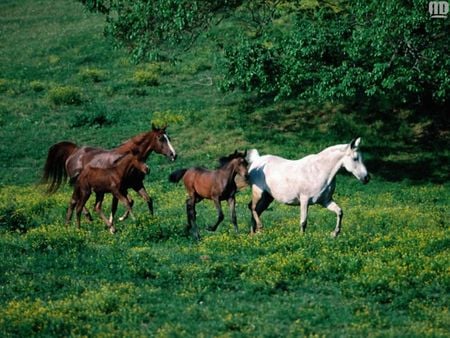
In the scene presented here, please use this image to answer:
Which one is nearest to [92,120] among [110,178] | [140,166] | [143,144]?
[143,144]

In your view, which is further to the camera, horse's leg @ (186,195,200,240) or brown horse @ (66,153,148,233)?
brown horse @ (66,153,148,233)

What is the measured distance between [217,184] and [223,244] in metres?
1.89

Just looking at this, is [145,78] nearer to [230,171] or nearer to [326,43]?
[326,43]

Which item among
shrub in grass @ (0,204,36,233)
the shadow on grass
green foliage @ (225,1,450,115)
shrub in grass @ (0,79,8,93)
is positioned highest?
green foliage @ (225,1,450,115)

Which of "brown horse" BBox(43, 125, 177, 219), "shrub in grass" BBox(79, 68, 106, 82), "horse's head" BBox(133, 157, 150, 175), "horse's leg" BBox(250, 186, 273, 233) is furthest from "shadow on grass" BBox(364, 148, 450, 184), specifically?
"shrub in grass" BBox(79, 68, 106, 82)

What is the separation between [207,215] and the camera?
2300cm

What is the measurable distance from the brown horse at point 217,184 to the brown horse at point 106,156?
58.4 inches

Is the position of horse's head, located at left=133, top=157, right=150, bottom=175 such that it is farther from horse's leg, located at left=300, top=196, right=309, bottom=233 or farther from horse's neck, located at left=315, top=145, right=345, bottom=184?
horse's neck, located at left=315, top=145, right=345, bottom=184

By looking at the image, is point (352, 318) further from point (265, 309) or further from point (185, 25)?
point (185, 25)

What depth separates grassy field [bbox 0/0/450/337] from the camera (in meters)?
13.5

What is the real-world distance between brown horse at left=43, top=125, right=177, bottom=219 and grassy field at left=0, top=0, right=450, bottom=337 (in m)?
0.98

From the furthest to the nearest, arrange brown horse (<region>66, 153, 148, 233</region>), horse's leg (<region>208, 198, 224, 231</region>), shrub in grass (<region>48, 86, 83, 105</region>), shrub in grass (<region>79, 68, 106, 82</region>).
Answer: shrub in grass (<region>79, 68, 106, 82</region>)
shrub in grass (<region>48, 86, 83, 105</region>)
brown horse (<region>66, 153, 148, 233</region>)
horse's leg (<region>208, 198, 224, 231</region>)

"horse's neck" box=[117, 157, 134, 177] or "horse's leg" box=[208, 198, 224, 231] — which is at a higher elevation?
"horse's neck" box=[117, 157, 134, 177]

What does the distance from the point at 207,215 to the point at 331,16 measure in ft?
34.6
